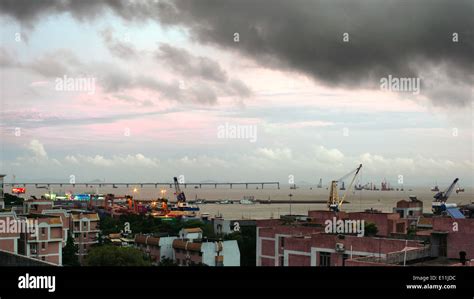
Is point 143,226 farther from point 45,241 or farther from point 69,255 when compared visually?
point 45,241

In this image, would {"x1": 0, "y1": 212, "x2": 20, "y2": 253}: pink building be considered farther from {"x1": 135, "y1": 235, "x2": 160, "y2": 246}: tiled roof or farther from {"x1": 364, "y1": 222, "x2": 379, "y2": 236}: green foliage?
{"x1": 364, "y1": 222, "x2": 379, "y2": 236}: green foliage

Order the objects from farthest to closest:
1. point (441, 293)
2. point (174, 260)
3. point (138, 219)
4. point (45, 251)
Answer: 1. point (138, 219)
2. point (174, 260)
3. point (45, 251)
4. point (441, 293)

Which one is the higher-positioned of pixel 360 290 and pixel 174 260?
pixel 360 290

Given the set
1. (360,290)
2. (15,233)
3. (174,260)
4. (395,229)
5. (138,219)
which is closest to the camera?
(360,290)

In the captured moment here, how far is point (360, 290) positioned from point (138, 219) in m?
23.0

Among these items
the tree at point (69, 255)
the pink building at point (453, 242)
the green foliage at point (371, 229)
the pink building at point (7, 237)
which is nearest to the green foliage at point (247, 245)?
the green foliage at point (371, 229)

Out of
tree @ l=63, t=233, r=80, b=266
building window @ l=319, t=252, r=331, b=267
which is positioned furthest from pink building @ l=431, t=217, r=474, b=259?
tree @ l=63, t=233, r=80, b=266

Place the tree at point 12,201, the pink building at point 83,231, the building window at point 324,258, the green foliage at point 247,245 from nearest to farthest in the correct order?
1. the building window at point 324,258
2. the green foliage at point 247,245
3. the pink building at point 83,231
4. the tree at point 12,201

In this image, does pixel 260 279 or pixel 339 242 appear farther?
pixel 339 242

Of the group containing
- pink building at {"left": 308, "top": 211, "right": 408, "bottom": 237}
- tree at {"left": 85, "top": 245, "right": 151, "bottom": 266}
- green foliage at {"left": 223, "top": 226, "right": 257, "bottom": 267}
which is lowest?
green foliage at {"left": 223, "top": 226, "right": 257, "bottom": 267}

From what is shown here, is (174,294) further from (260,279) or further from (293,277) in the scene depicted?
(293,277)

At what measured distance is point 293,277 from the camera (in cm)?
177

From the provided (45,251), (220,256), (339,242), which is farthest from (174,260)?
(339,242)

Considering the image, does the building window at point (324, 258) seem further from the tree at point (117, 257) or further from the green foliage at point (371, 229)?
the green foliage at point (371, 229)
